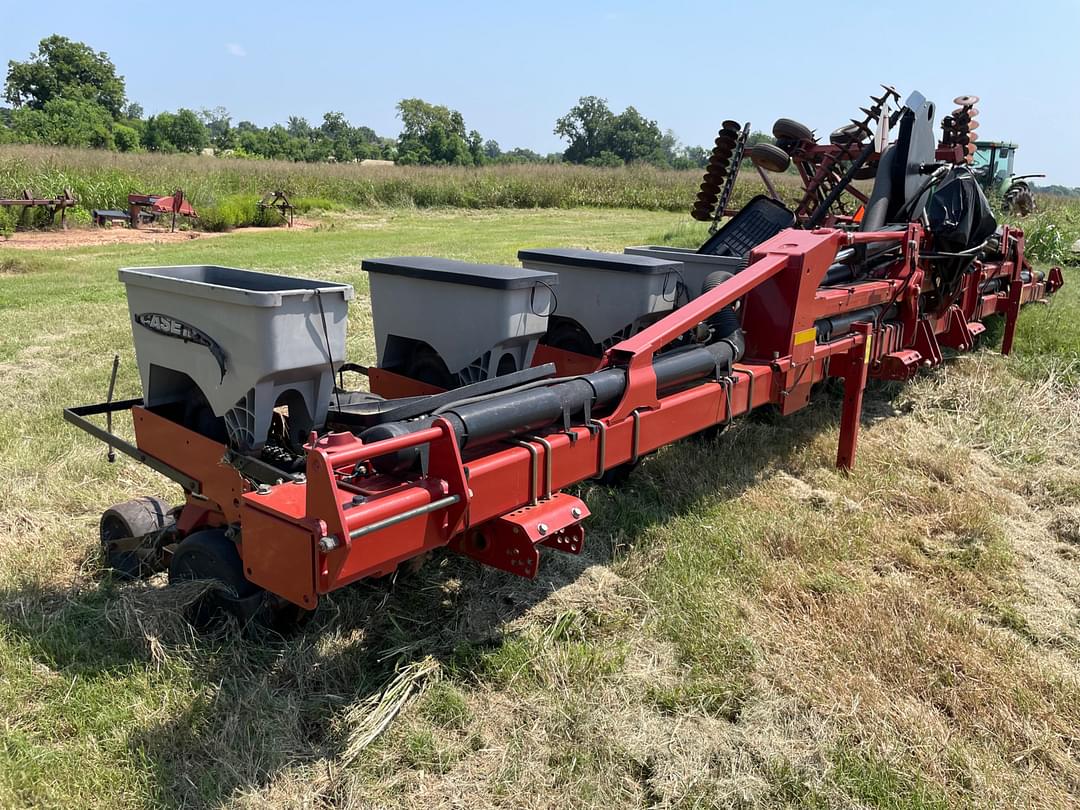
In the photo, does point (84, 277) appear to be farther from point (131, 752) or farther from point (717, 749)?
point (717, 749)

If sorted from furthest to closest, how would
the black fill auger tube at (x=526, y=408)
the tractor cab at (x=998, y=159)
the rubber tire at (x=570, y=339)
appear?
the tractor cab at (x=998, y=159) < the rubber tire at (x=570, y=339) < the black fill auger tube at (x=526, y=408)

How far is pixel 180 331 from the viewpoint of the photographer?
2.96m

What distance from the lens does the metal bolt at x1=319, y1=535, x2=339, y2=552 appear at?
2.10 m

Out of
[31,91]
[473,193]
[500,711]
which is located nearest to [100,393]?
[500,711]

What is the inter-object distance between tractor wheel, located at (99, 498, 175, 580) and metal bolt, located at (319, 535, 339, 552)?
1.50 m

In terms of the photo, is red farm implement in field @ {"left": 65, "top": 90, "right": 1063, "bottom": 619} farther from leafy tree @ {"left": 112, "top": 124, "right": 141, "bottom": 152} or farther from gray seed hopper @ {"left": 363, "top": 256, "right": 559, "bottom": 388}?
leafy tree @ {"left": 112, "top": 124, "right": 141, "bottom": 152}

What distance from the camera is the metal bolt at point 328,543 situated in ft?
6.89

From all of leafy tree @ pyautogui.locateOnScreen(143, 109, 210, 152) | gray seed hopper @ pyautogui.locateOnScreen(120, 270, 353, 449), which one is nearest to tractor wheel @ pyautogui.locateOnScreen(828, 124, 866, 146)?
gray seed hopper @ pyautogui.locateOnScreen(120, 270, 353, 449)

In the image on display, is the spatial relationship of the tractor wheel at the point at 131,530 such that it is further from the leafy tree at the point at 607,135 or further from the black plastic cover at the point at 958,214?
the leafy tree at the point at 607,135

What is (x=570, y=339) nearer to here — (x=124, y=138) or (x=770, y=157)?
(x=770, y=157)

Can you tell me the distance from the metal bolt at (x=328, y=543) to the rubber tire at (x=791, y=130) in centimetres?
548

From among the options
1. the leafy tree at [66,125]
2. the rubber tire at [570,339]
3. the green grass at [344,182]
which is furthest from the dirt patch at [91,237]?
the leafy tree at [66,125]

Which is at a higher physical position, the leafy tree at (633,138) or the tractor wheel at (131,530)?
the leafy tree at (633,138)

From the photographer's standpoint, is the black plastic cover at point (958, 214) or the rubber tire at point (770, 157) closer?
the black plastic cover at point (958, 214)
